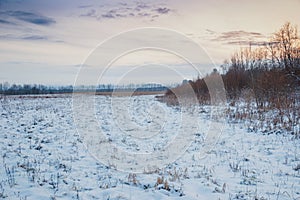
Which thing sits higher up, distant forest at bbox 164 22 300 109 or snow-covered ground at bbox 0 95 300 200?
distant forest at bbox 164 22 300 109

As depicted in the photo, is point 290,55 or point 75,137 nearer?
point 75,137

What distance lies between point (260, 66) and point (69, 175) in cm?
2374

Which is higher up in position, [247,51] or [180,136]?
[247,51]

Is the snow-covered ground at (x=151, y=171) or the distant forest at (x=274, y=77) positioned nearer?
the snow-covered ground at (x=151, y=171)

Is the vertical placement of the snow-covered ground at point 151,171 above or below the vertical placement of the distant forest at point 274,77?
below

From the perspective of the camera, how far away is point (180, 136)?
34.3ft

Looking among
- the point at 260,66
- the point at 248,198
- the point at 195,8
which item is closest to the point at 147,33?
the point at 248,198

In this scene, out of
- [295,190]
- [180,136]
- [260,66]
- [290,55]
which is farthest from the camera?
[260,66]

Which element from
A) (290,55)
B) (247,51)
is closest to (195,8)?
(290,55)

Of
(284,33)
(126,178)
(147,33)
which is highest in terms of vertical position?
(284,33)

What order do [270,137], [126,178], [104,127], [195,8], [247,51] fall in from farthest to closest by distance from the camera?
[247,51], [195,8], [104,127], [270,137], [126,178]

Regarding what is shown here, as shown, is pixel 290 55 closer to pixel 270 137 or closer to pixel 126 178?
pixel 270 137

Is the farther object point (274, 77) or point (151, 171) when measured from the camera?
point (274, 77)

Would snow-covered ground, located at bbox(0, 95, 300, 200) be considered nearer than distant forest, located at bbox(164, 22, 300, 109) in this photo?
Yes
